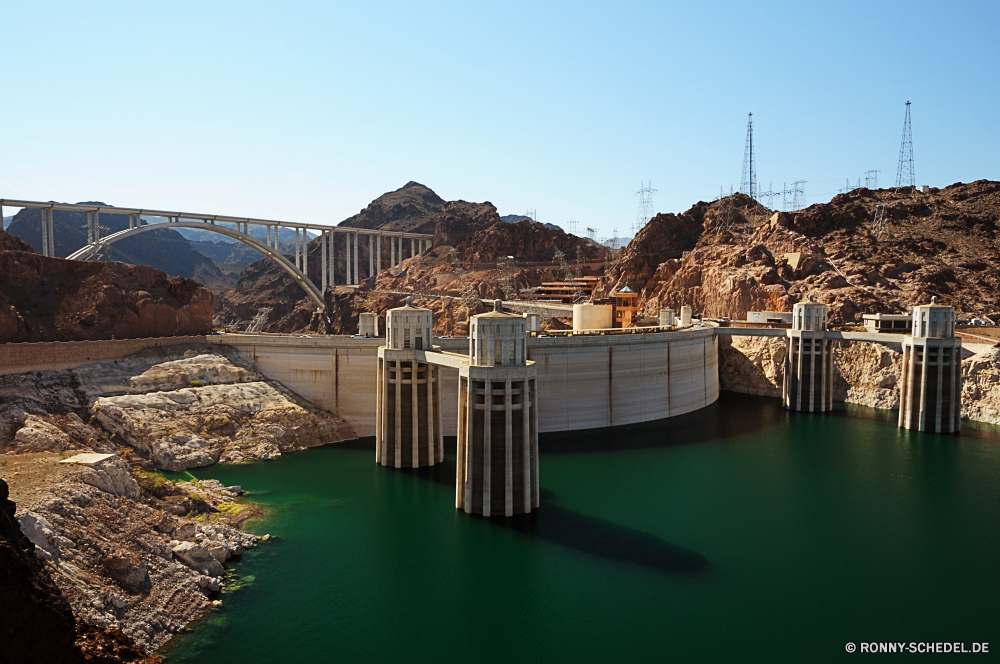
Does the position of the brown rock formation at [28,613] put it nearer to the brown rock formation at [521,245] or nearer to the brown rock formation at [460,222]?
the brown rock formation at [521,245]

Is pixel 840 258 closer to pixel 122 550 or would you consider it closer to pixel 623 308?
pixel 623 308

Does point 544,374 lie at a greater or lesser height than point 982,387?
greater

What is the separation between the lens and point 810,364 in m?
63.6

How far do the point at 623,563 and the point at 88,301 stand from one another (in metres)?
41.9

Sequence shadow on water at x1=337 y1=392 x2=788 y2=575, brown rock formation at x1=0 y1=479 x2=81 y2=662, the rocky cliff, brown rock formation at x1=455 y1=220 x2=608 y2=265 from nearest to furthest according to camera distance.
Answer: brown rock formation at x1=0 y1=479 x2=81 y2=662, shadow on water at x1=337 y1=392 x2=788 y2=575, the rocky cliff, brown rock formation at x1=455 y1=220 x2=608 y2=265

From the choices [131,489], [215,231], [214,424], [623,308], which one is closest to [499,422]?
[131,489]

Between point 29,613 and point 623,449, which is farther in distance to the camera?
point 623,449

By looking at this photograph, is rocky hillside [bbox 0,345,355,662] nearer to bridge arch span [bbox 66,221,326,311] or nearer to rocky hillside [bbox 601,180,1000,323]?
bridge arch span [bbox 66,221,326,311]

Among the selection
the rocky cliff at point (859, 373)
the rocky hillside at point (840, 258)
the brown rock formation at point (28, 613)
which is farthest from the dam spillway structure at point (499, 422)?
the rocky hillside at point (840, 258)

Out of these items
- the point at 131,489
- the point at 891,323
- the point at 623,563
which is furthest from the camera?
the point at 891,323

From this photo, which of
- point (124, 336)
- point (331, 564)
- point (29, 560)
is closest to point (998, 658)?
point (331, 564)

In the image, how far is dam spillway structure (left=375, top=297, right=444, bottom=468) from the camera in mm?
43344

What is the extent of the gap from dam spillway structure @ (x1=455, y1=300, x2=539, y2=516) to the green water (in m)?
1.35

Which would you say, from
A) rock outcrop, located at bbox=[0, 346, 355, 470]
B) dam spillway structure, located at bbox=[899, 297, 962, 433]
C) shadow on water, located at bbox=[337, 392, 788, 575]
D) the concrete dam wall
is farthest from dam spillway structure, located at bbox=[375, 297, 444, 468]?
dam spillway structure, located at bbox=[899, 297, 962, 433]
